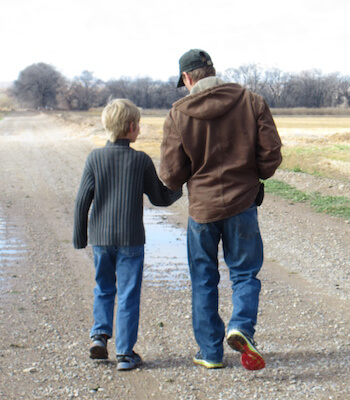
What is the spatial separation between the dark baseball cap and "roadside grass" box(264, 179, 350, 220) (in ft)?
18.2

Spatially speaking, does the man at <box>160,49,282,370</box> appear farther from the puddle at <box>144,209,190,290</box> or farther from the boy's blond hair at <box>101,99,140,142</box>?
the puddle at <box>144,209,190,290</box>

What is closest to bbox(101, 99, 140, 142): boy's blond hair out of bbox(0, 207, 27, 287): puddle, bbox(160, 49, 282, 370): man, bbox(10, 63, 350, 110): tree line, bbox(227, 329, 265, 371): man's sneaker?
bbox(160, 49, 282, 370): man

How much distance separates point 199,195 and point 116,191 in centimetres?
51

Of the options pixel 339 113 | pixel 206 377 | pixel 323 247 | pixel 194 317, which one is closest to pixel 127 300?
pixel 194 317

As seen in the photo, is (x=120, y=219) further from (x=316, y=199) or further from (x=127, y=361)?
(x=316, y=199)

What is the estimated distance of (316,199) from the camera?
9609mm

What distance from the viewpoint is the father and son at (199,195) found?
131 inches

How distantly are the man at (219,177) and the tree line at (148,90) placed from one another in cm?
7122

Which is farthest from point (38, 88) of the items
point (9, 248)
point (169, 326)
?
point (169, 326)

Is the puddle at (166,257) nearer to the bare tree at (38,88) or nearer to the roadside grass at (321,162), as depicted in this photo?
the roadside grass at (321,162)

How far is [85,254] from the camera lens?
6445 mm

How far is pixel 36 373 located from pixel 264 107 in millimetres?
2071

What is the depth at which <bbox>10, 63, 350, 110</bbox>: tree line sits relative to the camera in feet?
306

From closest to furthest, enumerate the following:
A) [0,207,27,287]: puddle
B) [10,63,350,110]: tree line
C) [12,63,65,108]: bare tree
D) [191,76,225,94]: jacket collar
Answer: [191,76,225,94]: jacket collar
[0,207,27,287]: puddle
[10,63,350,110]: tree line
[12,63,65,108]: bare tree
